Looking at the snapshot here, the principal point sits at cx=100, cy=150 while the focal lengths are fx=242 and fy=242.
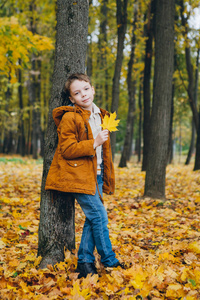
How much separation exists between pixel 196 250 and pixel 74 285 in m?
1.54

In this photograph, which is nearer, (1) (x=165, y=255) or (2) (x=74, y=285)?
(2) (x=74, y=285)

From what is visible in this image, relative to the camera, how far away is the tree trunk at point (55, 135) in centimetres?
259

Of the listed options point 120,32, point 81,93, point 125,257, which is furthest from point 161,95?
point 120,32

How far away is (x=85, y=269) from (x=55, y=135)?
1.39m

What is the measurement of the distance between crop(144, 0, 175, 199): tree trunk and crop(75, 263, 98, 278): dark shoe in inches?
127

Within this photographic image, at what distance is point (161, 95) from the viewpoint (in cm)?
536

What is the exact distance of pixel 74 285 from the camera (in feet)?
6.93

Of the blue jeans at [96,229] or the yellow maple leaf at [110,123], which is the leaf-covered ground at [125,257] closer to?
the blue jeans at [96,229]

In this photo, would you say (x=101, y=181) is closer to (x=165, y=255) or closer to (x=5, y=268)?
(x=165, y=255)

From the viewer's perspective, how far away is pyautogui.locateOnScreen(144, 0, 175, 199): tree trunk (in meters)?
5.32

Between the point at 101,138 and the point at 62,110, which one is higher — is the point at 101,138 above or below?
below

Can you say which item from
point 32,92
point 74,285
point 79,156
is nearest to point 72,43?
point 79,156

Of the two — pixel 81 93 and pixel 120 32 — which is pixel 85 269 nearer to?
pixel 81 93

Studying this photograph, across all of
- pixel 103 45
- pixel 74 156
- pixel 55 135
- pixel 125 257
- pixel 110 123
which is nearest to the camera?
pixel 74 156
